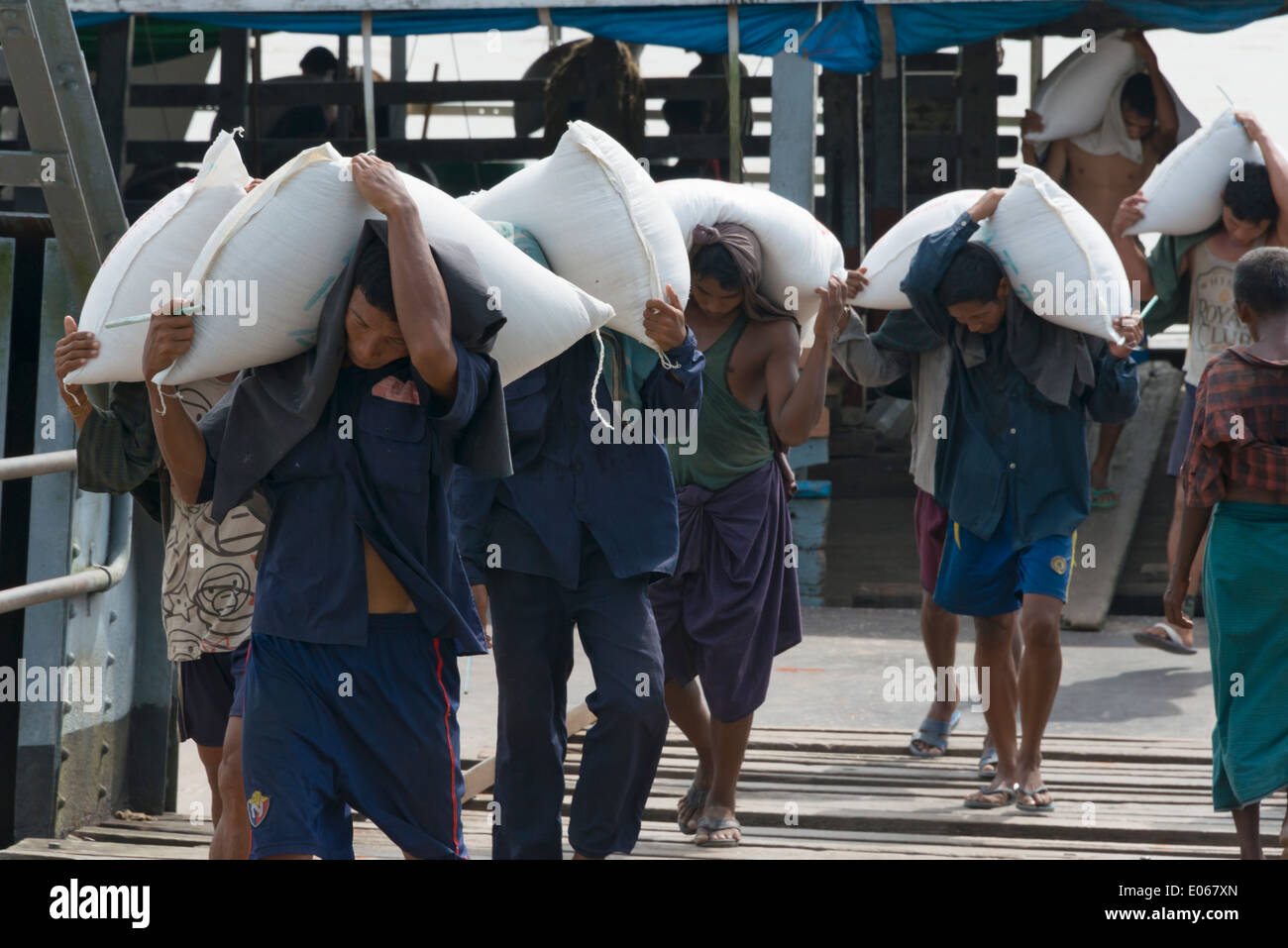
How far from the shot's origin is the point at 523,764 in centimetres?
414

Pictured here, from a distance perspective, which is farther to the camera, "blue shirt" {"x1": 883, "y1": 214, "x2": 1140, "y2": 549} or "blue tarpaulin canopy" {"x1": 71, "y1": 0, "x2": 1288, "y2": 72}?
"blue tarpaulin canopy" {"x1": 71, "y1": 0, "x2": 1288, "y2": 72}

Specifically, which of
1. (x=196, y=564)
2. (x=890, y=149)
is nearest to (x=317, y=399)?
(x=196, y=564)

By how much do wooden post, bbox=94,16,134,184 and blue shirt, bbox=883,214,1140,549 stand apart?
6.56 metres

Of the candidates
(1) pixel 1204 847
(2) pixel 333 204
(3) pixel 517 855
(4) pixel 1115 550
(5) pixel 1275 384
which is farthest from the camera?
(4) pixel 1115 550

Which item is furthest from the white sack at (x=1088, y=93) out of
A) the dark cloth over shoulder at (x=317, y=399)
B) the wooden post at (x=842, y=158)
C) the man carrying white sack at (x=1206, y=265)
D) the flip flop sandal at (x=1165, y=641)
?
the dark cloth over shoulder at (x=317, y=399)

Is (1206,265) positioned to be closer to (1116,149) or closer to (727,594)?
(727,594)

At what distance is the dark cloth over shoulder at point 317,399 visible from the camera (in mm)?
3271

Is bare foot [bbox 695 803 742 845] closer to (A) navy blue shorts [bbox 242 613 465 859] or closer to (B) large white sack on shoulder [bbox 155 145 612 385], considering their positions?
(A) navy blue shorts [bbox 242 613 465 859]

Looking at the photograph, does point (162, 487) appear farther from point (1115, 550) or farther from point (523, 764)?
point (1115, 550)

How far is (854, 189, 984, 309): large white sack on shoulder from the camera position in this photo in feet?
18.8

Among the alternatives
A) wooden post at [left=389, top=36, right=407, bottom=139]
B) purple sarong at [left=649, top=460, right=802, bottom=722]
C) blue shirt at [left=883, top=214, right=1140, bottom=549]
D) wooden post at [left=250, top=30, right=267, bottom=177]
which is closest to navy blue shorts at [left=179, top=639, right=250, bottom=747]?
purple sarong at [left=649, top=460, right=802, bottom=722]

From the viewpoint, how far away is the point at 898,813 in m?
5.36

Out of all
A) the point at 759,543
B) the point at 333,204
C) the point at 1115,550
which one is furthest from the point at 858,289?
the point at 1115,550
